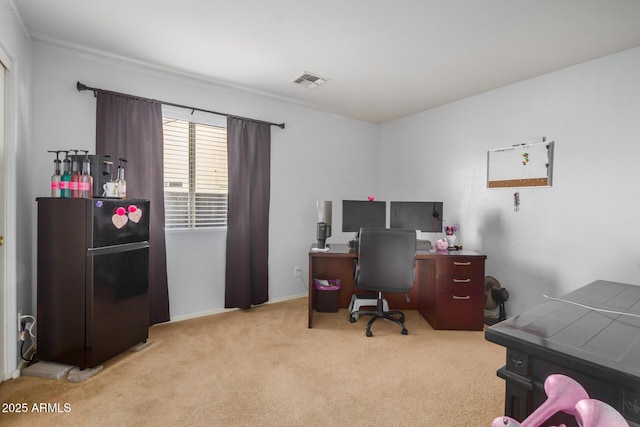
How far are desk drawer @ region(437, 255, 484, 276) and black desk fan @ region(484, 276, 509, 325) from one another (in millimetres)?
405

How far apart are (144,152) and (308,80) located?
70.3 inches

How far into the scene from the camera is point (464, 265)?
300 centimetres

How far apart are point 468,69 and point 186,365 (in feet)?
11.8

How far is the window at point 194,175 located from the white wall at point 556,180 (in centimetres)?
273

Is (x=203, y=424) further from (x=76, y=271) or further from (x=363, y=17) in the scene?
(x=363, y=17)

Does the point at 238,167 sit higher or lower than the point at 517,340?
higher

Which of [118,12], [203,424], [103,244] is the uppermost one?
[118,12]

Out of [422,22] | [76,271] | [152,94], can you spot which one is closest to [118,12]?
[152,94]

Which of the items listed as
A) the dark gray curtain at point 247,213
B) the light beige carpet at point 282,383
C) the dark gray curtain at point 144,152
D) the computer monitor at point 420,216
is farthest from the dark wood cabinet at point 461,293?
the dark gray curtain at point 144,152

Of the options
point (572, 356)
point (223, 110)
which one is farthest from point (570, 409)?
point (223, 110)

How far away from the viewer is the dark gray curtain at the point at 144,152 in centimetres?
272

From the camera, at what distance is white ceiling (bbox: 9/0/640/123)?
2.05m

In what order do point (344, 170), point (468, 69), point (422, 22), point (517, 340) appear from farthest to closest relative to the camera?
point (344, 170) < point (468, 69) < point (422, 22) < point (517, 340)

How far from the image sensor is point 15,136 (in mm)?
2064
